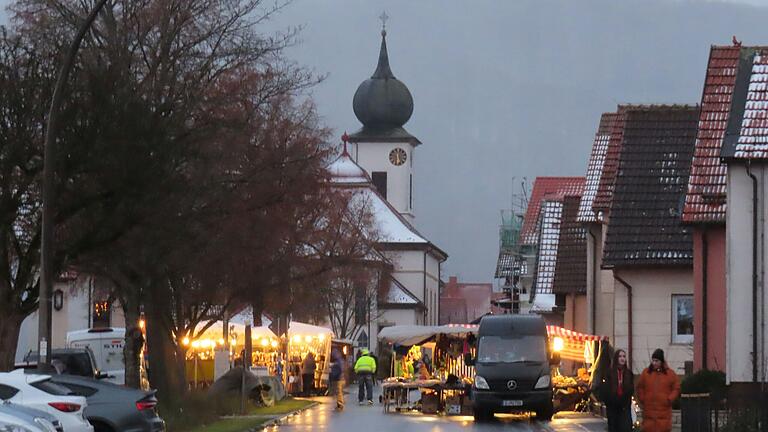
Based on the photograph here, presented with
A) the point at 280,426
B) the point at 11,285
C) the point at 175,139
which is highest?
the point at 175,139

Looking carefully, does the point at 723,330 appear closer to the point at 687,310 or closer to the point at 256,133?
the point at 687,310

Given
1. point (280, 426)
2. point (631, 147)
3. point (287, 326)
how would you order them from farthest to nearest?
1. point (287, 326)
2. point (631, 147)
3. point (280, 426)

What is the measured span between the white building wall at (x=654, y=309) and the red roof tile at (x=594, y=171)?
559cm

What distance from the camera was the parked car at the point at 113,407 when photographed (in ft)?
79.6

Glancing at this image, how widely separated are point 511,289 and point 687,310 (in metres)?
58.6

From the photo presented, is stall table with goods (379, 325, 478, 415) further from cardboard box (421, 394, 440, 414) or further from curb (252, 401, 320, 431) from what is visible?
curb (252, 401, 320, 431)

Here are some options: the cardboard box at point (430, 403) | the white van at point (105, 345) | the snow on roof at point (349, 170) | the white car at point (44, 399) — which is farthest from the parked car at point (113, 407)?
the snow on roof at point (349, 170)

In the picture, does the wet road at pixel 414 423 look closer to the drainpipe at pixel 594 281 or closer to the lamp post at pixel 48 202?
the lamp post at pixel 48 202

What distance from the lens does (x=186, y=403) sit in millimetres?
38781

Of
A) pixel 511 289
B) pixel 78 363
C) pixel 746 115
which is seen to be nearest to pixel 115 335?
pixel 78 363

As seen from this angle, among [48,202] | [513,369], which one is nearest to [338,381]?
[513,369]

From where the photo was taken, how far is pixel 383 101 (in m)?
149

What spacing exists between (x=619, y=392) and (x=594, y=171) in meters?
30.3

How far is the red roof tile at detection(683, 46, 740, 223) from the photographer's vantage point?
120 feet
